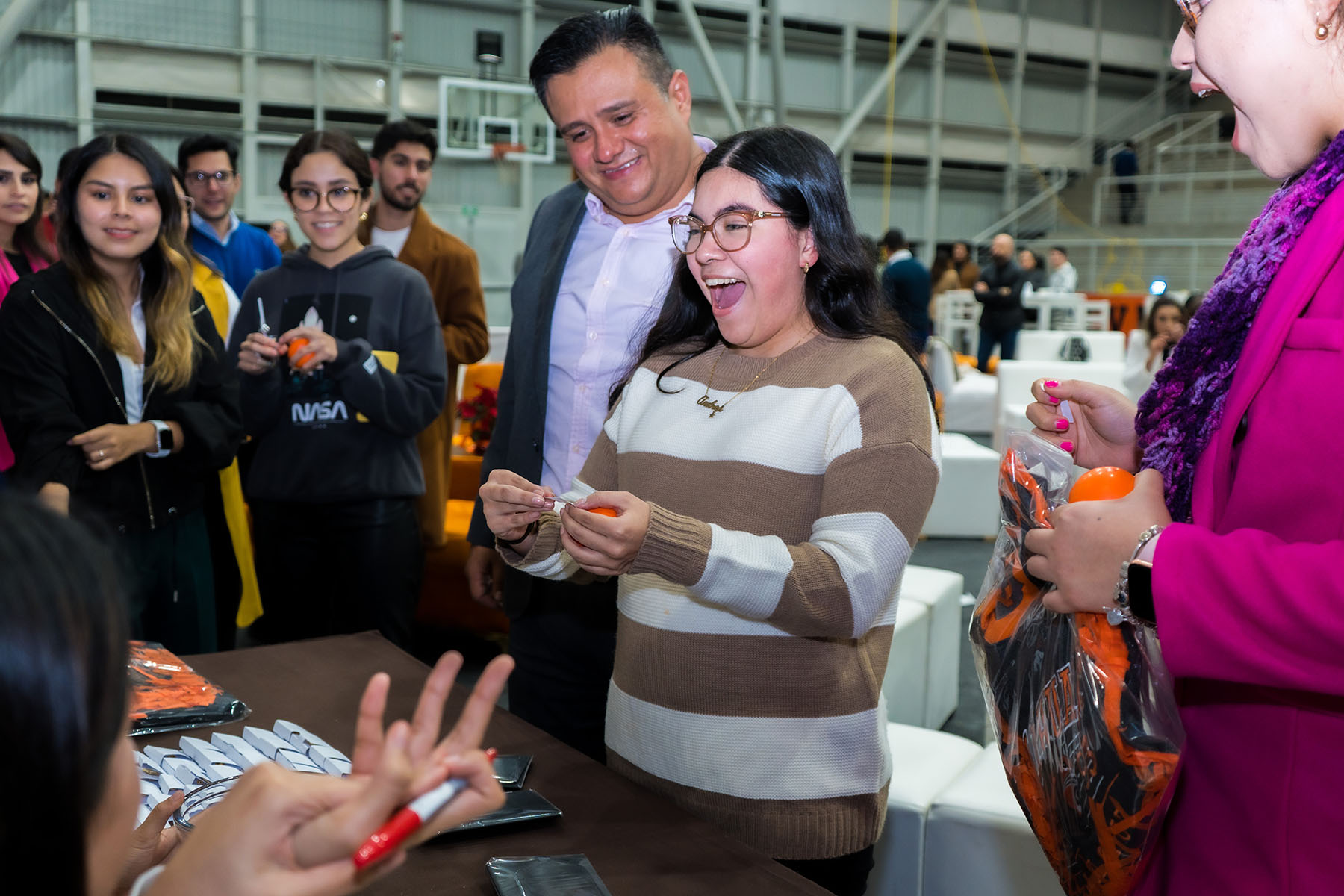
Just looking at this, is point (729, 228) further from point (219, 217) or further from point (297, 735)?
point (219, 217)

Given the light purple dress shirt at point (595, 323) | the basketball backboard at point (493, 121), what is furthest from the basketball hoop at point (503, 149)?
the light purple dress shirt at point (595, 323)

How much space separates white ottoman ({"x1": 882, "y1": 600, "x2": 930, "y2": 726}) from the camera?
9.69 ft

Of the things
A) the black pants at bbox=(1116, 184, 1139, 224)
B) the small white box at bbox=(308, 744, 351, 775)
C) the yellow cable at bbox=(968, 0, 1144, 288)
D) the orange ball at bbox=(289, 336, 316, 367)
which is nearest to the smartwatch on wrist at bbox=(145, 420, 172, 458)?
the orange ball at bbox=(289, 336, 316, 367)

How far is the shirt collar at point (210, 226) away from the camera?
3841 mm

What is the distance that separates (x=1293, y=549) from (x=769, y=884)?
1.87 ft

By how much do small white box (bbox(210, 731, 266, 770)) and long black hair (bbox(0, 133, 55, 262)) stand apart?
2.83 meters

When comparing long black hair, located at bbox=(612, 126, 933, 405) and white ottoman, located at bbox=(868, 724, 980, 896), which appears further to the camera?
white ottoman, located at bbox=(868, 724, 980, 896)

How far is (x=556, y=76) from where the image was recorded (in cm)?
195

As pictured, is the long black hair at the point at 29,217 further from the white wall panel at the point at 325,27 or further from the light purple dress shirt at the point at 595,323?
the white wall panel at the point at 325,27

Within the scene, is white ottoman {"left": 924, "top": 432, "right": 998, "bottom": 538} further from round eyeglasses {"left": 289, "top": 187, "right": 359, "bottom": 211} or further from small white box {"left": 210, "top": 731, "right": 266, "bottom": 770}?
small white box {"left": 210, "top": 731, "right": 266, "bottom": 770}

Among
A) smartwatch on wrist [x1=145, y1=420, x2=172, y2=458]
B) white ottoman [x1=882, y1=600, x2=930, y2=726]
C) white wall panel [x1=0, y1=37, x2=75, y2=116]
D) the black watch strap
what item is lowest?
white ottoman [x1=882, y1=600, x2=930, y2=726]

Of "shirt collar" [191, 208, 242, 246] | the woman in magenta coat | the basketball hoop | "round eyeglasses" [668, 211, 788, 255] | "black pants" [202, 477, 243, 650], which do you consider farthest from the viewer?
the basketball hoop

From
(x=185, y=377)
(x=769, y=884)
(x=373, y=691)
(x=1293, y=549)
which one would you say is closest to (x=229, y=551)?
(x=185, y=377)

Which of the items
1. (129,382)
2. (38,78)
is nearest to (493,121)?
(38,78)
